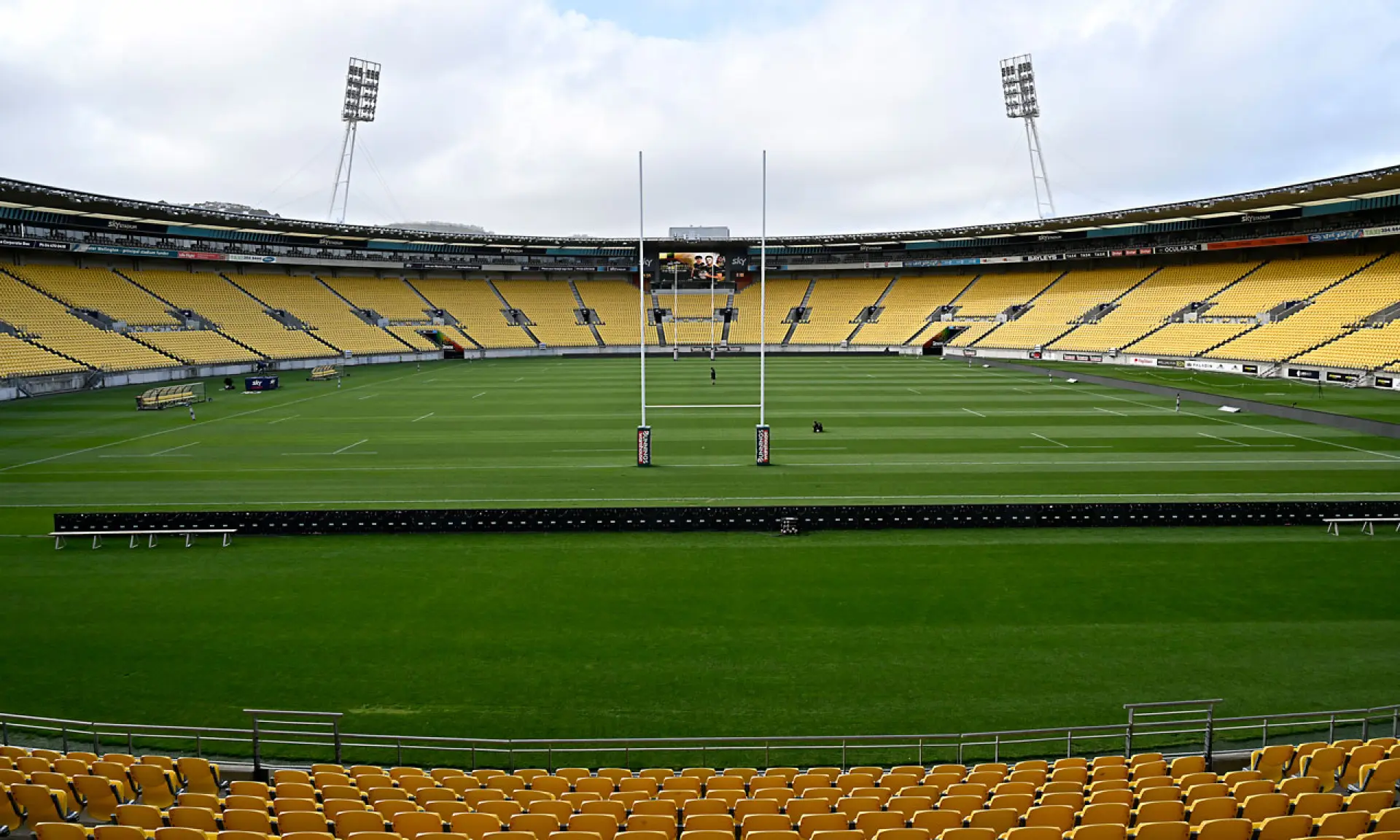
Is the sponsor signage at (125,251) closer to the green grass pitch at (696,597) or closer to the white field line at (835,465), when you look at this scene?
the green grass pitch at (696,597)

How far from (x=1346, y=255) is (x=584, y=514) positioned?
71053 mm

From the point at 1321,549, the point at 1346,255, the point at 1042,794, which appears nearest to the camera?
the point at 1042,794

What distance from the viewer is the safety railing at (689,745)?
1061cm

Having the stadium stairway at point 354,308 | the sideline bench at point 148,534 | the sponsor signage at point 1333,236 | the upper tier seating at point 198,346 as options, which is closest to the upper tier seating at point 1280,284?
the sponsor signage at point 1333,236

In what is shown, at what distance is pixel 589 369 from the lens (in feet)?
227

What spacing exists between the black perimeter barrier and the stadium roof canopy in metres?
42.7

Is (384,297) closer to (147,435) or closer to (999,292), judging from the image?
(147,435)

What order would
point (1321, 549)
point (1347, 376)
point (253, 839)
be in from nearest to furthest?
1. point (253, 839)
2. point (1321, 549)
3. point (1347, 376)

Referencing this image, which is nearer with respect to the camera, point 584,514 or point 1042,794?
point 1042,794

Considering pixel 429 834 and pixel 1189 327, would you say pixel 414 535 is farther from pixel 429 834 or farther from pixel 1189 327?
pixel 1189 327

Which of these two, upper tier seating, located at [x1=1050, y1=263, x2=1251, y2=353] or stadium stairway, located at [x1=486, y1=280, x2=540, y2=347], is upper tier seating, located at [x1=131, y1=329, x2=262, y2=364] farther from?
upper tier seating, located at [x1=1050, y1=263, x2=1251, y2=353]

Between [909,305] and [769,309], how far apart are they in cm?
1598

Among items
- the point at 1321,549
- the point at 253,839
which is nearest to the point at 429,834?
the point at 253,839

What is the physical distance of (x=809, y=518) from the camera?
2072cm
